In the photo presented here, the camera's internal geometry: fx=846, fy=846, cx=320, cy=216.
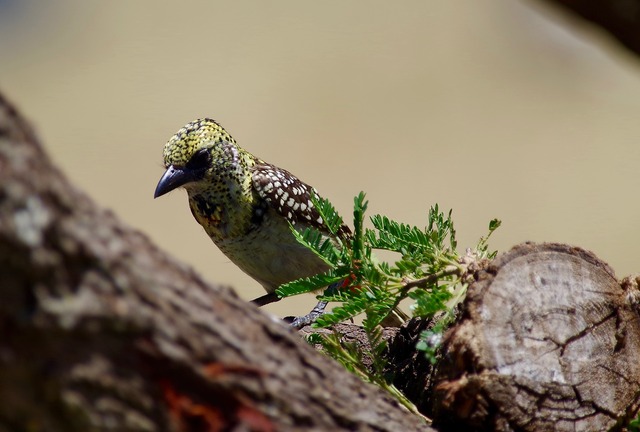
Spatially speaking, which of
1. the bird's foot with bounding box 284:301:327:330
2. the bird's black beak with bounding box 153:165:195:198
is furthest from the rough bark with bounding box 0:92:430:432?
the bird's black beak with bounding box 153:165:195:198

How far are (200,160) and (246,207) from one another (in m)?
0.45

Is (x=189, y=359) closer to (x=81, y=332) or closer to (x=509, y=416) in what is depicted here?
(x=81, y=332)

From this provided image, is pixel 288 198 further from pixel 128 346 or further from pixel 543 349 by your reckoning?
pixel 128 346

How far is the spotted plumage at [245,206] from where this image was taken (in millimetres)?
5688

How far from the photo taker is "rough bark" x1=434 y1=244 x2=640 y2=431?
2.86 metres

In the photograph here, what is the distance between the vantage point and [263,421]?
2.07m

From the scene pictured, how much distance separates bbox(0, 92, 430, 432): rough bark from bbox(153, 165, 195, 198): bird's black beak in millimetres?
3429

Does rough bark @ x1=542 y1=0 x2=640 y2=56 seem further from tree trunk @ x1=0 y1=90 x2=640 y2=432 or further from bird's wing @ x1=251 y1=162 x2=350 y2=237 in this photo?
bird's wing @ x1=251 y1=162 x2=350 y2=237

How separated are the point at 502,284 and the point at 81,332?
5.66ft

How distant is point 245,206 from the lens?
18.9ft

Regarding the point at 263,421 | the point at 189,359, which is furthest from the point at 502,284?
the point at 189,359

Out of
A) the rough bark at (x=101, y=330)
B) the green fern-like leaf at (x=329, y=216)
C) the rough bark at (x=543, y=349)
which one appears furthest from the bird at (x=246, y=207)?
the rough bark at (x=101, y=330)

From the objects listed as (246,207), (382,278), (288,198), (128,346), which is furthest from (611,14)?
(246,207)

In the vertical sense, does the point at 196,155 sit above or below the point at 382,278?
above
